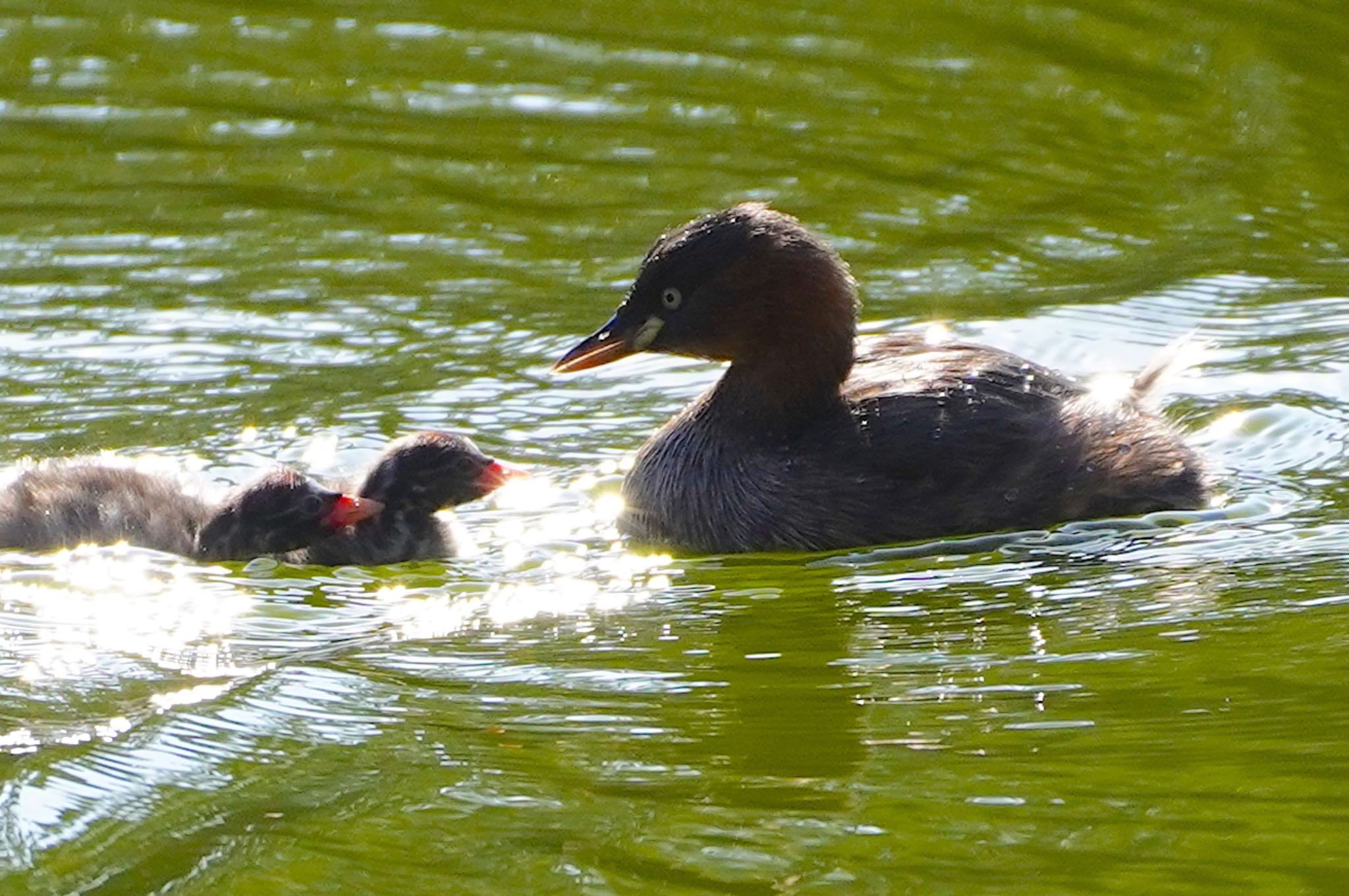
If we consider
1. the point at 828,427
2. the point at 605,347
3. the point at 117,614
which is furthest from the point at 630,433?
the point at 117,614

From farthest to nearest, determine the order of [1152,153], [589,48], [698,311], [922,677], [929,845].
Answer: [589,48], [1152,153], [698,311], [922,677], [929,845]

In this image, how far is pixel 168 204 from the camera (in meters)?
10.1

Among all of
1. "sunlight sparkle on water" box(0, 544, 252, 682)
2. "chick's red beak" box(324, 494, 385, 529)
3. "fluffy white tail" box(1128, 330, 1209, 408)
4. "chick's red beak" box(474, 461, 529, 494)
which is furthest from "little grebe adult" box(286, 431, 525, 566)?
"fluffy white tail" box(1128, 330, 1209, 408)

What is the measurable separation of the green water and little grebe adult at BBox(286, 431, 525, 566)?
0.50ft

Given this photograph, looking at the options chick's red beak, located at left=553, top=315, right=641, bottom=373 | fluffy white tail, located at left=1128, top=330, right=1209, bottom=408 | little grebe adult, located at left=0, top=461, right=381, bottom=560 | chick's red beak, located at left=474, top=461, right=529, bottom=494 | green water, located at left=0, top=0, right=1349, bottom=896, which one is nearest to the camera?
green water, located at left=0, top=0, right=1349, bottom=896

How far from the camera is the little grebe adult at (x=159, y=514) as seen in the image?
698 centimetres

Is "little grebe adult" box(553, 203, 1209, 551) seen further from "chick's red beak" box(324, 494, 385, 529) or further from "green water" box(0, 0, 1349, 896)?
"chick's red beak" box(324, 494, 385, 529)

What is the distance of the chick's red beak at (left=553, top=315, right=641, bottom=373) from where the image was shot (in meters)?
7.56

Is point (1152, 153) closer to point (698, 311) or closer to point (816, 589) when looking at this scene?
point (698, 311)

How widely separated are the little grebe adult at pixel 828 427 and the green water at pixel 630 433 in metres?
0.18

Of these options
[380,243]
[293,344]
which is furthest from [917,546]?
[380,243]

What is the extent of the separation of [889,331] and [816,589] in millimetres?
2502

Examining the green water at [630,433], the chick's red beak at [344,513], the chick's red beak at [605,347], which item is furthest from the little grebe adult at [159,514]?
the chick's red beak at [605,347]

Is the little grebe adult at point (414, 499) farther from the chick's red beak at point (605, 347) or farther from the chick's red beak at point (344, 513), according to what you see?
the chick's red beak at point (605, 347)
